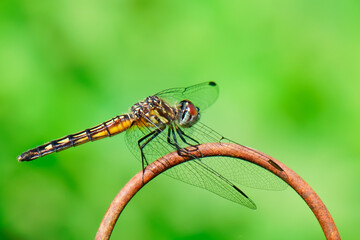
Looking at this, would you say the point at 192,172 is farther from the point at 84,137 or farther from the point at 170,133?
the point at 84,137

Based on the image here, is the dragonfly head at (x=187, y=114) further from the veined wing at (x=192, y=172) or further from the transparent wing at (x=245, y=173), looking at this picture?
the transparent wing at (x=245, y=173)

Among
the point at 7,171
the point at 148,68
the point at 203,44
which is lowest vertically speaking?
the point at 7,171

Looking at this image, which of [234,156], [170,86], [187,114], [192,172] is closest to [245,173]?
[192,172]

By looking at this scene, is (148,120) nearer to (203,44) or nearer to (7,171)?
(203,44)

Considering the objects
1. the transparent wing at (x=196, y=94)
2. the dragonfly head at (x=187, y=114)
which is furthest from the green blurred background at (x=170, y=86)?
the dragonfly head at (x=187, y=114)

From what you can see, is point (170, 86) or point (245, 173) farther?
point (170, 86)

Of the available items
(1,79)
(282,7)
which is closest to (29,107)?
(1,79)

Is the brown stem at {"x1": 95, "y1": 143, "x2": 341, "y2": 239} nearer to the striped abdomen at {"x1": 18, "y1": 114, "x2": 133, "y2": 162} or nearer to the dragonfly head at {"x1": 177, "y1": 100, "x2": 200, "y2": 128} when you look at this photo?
the dragonfly head at {"x1": 177, "y1": 100, "x2": 200, "y2": 128}
